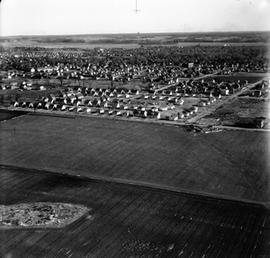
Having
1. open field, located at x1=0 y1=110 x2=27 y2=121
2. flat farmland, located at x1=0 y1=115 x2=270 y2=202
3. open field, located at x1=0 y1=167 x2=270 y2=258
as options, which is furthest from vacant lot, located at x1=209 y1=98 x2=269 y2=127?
open field, located at x1=0 y1=110 x2=27 y2=121

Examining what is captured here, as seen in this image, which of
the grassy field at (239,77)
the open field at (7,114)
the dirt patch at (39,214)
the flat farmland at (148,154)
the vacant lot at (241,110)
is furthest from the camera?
the grassy field at (239,77)

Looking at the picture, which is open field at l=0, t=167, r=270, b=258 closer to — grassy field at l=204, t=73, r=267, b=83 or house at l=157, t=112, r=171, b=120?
house at l=157, t=112, r=171, b=120

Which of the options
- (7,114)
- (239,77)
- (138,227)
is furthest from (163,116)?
(239,77)

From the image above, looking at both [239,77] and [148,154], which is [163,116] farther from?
[239,77]

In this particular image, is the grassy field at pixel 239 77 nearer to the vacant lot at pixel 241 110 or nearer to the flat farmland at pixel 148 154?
the vacant lot at pixel 241 110

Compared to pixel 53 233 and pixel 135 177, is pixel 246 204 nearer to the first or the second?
pixel 135 177

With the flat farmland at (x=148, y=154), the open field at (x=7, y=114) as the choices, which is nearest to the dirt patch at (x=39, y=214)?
the flat farmland at (x=148, y=154)

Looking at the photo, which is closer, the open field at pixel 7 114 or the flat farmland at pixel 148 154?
the flat farmland at pixel 148 154
